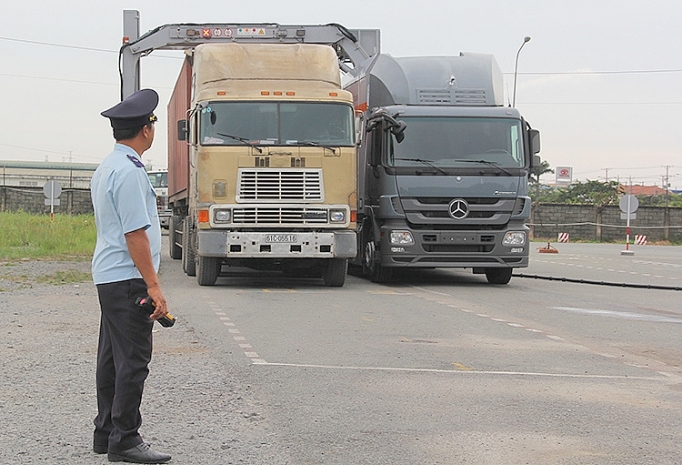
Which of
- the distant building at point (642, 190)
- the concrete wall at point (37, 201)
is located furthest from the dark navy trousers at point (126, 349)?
the distant building at point (642, 190)

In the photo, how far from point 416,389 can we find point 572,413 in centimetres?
129

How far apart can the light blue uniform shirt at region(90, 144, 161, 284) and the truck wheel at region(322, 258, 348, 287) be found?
12.3m

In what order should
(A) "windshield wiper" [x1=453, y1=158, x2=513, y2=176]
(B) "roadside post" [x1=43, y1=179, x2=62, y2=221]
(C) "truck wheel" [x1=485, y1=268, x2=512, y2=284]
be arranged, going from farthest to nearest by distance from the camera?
(B) "roadside post" [x1=43, y1=179, x2=62, y2=221]
(C) "truck wheel" [x1=485, y1=268, x2=512, y2=284]
(A) "windshield wiper" [x1=453, y1=158, x2=513, y2=176]

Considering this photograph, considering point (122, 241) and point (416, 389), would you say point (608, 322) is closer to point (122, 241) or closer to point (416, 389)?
point (416, 389)

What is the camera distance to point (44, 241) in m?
31.0

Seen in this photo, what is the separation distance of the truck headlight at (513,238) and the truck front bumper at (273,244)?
3312mm

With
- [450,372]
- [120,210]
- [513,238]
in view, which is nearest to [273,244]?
[513,238]

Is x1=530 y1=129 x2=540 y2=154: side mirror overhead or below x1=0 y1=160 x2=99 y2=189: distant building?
below

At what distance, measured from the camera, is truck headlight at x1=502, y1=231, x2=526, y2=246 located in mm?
18875

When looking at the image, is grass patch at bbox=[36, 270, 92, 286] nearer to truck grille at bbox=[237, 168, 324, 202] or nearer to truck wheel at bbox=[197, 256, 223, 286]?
truck wheel at bbox=[197, 256, 223, 286]

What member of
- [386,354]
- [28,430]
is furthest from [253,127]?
[28,430]

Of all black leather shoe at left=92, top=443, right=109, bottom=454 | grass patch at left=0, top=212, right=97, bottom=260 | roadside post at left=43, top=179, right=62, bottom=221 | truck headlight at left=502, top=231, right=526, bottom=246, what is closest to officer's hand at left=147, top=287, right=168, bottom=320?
black leather shoe at left=92, top=443, right=109, bottom=454

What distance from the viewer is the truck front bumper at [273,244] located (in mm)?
16844

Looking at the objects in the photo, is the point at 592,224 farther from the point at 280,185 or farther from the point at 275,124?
the point at 280,185
